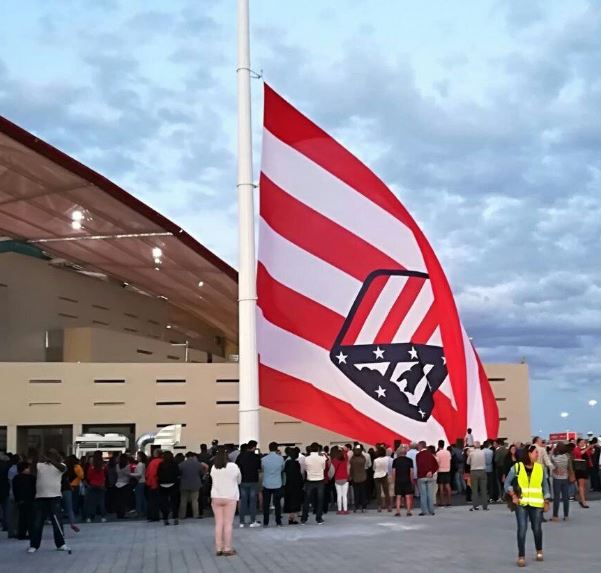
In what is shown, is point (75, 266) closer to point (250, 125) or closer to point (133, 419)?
point (133, 419)

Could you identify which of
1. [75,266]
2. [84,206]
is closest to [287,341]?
[84,206]

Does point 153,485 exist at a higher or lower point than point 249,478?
lower

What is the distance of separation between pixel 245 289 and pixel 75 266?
19.7 metres

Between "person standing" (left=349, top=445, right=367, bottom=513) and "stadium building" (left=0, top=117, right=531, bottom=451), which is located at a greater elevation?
"stadium building" (left=0, top=117, right=531, bottom=451)

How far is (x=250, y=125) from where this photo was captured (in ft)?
47.6

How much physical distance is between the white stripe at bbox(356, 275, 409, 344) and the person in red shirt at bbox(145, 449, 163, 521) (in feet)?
13.1

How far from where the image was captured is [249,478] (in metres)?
14.0

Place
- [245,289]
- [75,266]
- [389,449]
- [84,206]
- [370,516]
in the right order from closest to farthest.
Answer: [245,289] → [370,516] → [389,449] → [84,206] → [75,266]

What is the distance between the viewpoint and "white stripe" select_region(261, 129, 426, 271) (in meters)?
14.4

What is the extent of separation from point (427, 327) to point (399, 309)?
0.53m

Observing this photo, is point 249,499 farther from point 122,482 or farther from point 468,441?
point 468,441

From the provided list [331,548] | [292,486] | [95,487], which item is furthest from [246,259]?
[95,487]

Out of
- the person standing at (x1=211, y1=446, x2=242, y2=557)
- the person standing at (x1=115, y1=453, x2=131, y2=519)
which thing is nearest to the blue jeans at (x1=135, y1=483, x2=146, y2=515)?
the person standing at (x1=115, y1=453, x2=131, y2=519)

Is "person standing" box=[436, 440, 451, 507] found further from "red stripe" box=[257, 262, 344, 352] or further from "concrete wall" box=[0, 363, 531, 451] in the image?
"concrete wall" box=[0, 363, 531, 451]
